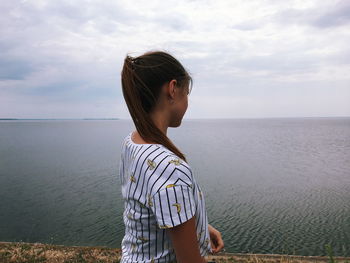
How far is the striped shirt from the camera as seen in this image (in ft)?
3.92

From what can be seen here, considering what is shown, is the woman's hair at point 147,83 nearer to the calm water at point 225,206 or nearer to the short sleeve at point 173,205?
the short sleeve at point 173,205

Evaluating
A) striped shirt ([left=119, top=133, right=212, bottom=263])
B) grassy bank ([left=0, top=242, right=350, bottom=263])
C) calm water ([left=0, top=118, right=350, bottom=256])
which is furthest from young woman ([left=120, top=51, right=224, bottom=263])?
calm water ([left=0, top=118, right=350, bottom=256])

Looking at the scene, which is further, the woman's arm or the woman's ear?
the woman's ear

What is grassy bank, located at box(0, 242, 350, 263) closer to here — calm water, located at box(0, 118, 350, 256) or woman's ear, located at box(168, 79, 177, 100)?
calm water, located at box(0, 118, 350, 256)

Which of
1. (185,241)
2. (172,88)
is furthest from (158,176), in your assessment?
(172,88)

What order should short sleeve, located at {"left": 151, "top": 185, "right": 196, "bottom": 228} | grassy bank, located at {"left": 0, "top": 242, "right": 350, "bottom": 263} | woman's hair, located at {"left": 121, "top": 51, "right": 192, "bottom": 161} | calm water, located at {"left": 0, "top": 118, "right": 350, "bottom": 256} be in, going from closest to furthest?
short sleeve, located at {"left": 151, "top": 185, "right": 196, "bottom": 228} → woman's hair, located at {"left": 121, "top": 51, "right": 192, "bottom": 161} → grassy bank, located at {"left": 0, "top": 242, "right": 350, "bottom": 263} → calm water, located at {"left": 0, "top": 118, "right": 350, "bottom": 256}

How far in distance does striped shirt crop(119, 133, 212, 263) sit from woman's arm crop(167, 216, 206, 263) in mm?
38

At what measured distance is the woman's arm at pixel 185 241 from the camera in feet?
4.06

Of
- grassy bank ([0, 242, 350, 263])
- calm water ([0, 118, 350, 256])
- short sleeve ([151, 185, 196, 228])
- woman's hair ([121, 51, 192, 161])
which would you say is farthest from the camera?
calm water ([0, 118, 350, 256])

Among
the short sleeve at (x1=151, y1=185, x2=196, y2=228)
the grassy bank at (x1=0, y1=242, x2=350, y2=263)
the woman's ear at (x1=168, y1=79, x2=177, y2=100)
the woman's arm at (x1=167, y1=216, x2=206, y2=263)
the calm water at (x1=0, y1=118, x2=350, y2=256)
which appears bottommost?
the calm water at (x1=0, y1=118, x2=350, y2=256)

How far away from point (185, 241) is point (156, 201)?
219 mm

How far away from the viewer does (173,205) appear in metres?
1.19

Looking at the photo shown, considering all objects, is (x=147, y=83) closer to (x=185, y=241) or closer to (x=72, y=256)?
(x=185, y=241)

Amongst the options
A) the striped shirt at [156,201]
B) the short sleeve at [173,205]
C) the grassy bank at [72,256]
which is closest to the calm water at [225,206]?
the grassy bank at [72,256]
